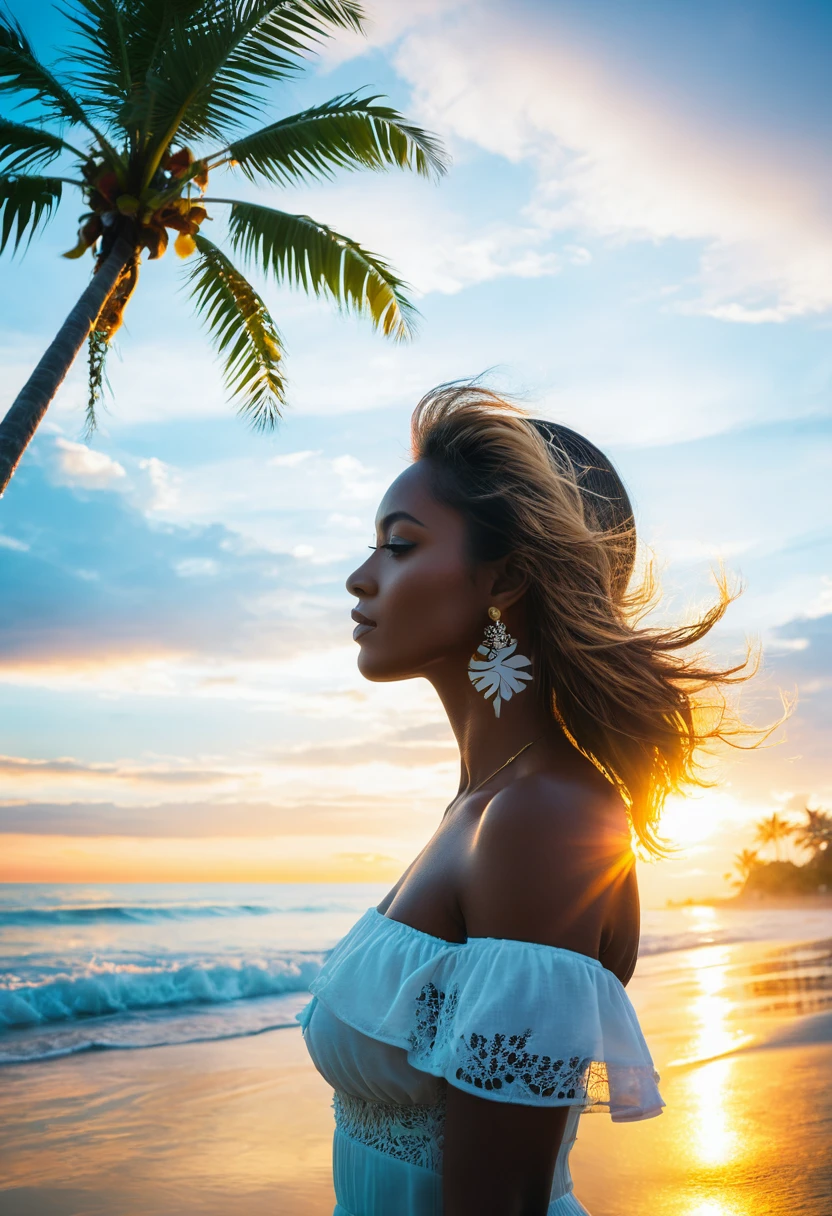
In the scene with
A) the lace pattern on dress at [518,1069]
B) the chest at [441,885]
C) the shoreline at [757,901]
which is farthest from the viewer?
the shoreline at [757,901]

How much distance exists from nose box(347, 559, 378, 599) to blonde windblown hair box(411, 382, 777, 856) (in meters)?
0.21

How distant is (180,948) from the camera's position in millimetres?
17578

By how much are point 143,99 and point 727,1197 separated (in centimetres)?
791

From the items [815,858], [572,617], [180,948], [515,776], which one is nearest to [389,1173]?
[515,776]

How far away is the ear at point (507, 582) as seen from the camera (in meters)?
1.69

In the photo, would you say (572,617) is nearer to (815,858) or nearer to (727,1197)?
(727,1197)

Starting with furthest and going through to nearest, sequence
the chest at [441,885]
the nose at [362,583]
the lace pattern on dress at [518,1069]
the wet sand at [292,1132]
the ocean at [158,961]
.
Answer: the ocean at [158,961] < the wet sand at [292,1132] < the nose at [362,583] < the chest at [441,885] < the lace pattern on dress at [518,1069]

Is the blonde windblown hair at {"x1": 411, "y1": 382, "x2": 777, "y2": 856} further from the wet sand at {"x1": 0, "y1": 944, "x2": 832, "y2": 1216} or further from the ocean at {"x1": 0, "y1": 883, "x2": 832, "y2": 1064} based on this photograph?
the wet sand at {"x1": 0, "y1": 944, "x2": 832, "y2": 1216}

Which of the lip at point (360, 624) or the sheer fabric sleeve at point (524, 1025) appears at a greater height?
the lip at point (360, 624)

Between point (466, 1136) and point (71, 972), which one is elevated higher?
point (466, 1136)

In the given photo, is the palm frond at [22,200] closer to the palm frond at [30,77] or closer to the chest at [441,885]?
the palm frond at [30,77]

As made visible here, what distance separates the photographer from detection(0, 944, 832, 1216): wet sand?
497 cm

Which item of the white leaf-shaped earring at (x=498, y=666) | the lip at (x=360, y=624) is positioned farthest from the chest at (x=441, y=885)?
the lip at (x=360, y=624)

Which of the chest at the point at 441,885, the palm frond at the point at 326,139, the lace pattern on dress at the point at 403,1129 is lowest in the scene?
the lace pattern on dress at the point at 403,1129
